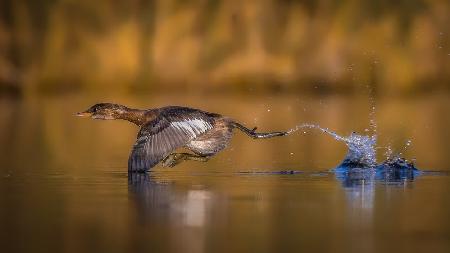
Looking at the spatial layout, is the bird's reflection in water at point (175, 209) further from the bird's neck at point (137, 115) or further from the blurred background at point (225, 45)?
the blurred background at point (225, 45)

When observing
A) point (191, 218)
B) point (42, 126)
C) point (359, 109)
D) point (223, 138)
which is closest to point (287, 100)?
point (359, 109)

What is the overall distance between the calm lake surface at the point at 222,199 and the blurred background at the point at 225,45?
63.5 feet

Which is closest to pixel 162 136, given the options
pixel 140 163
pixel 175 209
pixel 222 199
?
pixel 140 163

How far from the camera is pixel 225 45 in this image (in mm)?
41125

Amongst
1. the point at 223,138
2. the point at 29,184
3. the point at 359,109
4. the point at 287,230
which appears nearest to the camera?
the point at 287,230

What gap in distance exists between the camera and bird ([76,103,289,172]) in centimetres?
1288

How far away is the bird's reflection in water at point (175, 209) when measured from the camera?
8.77 m

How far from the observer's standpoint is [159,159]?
41.9 ft

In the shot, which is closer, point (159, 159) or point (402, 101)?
point (159, 159)

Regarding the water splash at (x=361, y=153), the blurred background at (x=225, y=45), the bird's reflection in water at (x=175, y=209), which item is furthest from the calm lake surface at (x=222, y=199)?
the blurred background at (x=225, y=45)

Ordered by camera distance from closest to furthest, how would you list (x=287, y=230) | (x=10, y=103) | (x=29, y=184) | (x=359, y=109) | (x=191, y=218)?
(x=287, y=230) → (x=191, y=218) → (x=29, y=184) → (x=359, y=109) → (x=10, y=103)

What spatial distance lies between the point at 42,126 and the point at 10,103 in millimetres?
10231

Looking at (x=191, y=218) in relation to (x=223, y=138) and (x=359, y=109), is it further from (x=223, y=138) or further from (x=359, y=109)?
(x=359, y=109)

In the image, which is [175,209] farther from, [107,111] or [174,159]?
[107,111]
